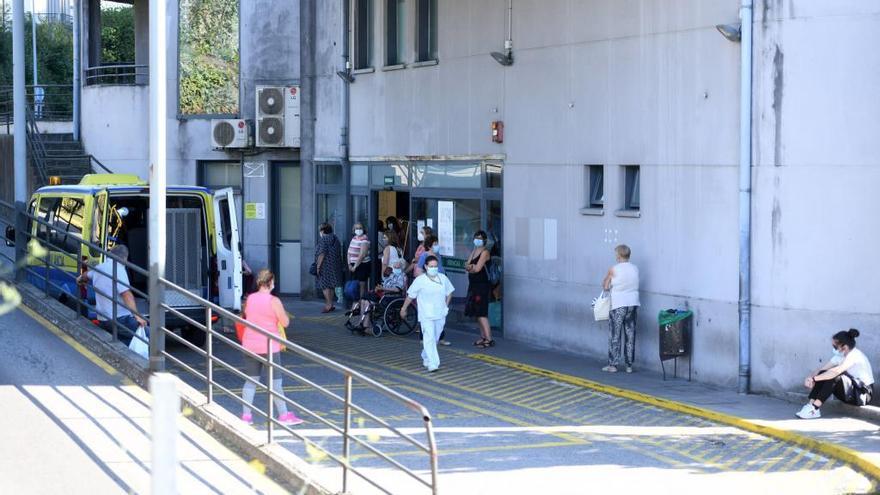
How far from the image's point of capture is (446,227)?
68.7 feet

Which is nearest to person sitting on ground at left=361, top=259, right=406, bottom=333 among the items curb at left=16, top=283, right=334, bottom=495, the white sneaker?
curb at left=16, top=283, right=334, bottom=495

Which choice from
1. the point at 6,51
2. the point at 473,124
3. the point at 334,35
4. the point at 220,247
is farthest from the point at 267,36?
the point at 6,51

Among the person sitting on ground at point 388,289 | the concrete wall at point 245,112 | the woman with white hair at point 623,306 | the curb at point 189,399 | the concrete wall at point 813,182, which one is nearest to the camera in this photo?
the curb at point 189,399

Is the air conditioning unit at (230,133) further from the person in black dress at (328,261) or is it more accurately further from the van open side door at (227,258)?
the van open side door at (227,258)

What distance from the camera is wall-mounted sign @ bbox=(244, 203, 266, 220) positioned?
2566cm

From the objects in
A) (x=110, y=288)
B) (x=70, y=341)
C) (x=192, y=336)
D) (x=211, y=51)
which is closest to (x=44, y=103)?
(x=211, y=51)

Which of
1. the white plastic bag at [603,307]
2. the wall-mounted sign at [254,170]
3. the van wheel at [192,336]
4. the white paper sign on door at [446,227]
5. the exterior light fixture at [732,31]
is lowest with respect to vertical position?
the van wheel at [192,336]

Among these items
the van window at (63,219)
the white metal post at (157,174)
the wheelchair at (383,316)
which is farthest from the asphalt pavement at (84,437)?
the wheelchair at (383,316)

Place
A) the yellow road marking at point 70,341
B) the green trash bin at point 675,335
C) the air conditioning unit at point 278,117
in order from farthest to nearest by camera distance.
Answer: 1. the air conditioning unit at point 278,117
2. the green trash bin at point 675,335
3. the yellow road marking at point 70,341

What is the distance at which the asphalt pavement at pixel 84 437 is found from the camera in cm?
905

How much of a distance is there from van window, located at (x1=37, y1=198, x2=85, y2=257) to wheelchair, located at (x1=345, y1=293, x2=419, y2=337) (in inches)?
201

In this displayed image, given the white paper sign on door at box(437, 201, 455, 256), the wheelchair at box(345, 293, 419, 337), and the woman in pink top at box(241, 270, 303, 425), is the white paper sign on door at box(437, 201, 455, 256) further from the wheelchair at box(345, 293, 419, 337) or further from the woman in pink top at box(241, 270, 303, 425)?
the woman in pink top at box(241, 270, 303, 425)

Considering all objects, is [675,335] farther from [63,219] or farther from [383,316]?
[63,219]

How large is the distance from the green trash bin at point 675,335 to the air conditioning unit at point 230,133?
12.2 meters
